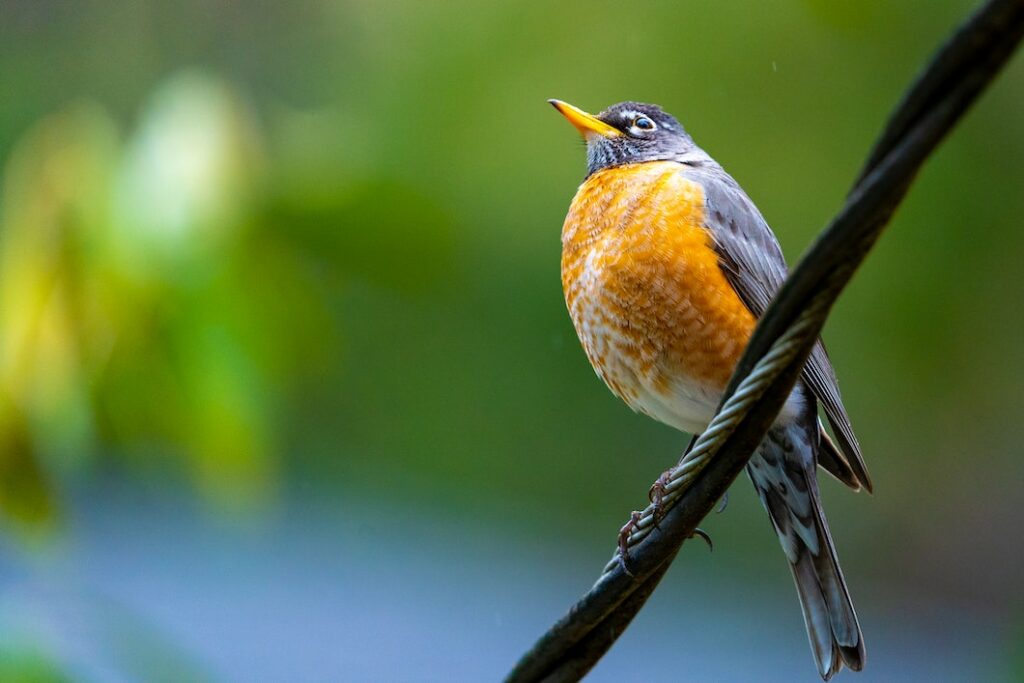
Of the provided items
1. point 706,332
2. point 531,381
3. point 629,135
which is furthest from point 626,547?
point 531,381

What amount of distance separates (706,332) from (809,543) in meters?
0.51

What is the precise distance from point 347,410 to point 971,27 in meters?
7.80

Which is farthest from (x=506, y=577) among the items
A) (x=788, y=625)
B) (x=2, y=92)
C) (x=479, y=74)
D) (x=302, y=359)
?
(x=302, y=359)

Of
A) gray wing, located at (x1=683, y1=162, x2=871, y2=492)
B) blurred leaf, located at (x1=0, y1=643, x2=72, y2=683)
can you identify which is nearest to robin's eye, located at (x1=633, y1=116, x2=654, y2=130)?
gray wing, located at (x1=683, y1=162, x2=871, y2=492)

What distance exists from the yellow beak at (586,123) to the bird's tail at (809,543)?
101 centimetres

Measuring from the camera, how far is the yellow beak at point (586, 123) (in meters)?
3.06

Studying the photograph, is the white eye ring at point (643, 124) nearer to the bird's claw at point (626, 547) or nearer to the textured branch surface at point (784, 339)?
the bird's claw at point (626, 547)

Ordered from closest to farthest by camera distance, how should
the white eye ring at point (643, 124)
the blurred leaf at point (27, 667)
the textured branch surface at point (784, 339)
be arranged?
the textured branch surface at point (784, 339)
the blurred leaf at point (27, 667)
the white eye ring at point (643, 124)

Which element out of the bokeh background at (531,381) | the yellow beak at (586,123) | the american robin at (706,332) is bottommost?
the american robin at (706,332)

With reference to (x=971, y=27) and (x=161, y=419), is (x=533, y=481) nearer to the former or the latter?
(x=161, y=419)

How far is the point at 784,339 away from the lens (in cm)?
147

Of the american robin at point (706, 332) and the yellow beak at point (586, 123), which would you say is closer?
the american robin at point (706, 332)

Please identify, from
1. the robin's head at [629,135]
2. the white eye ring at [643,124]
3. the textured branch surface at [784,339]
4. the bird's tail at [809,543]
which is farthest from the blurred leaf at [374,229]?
the textured branch surface at [784,339]

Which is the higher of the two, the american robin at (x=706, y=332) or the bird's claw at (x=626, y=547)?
the american robin at (x=706, y=332)
